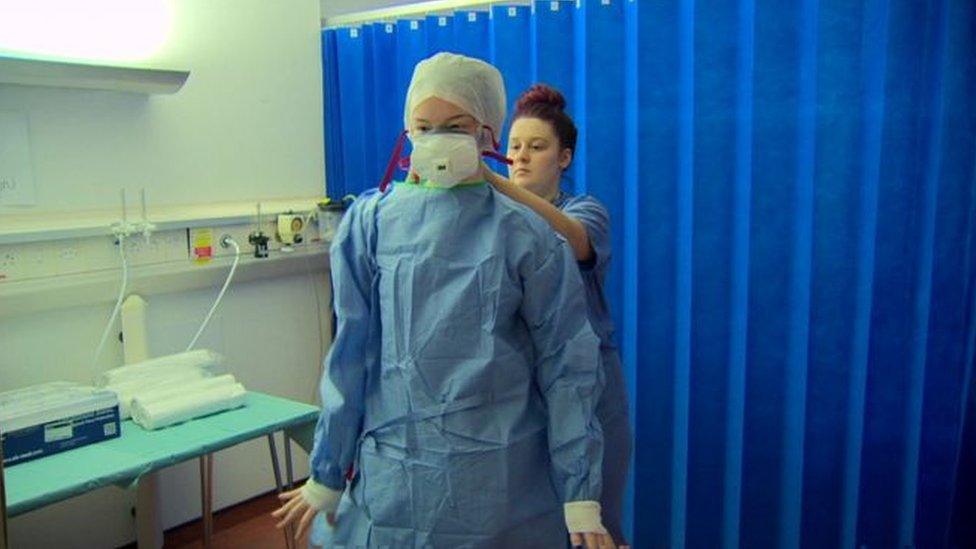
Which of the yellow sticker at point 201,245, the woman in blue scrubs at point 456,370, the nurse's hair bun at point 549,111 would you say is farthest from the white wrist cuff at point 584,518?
the yellow sticker at point 201,245

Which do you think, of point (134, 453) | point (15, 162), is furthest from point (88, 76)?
point (134, 453)

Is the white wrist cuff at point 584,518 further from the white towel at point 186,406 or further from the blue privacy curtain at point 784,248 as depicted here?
the white towel at point 186,406

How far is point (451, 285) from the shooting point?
4.11 ft

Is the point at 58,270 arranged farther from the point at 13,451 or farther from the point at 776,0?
the point at 776,0

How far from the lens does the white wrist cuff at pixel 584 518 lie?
1218mm

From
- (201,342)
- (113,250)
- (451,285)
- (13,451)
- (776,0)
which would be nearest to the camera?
(451,285)

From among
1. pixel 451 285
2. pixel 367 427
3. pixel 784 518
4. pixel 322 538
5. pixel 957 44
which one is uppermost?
pixel 957 44

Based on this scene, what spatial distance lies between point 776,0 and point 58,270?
2.10m

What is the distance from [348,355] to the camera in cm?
132

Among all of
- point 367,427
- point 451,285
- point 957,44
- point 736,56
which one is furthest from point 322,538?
point 957,44

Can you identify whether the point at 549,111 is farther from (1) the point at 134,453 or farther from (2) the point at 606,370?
(1) the point at 134,453

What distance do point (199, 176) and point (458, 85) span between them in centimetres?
169

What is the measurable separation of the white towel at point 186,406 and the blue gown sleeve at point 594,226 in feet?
3.64

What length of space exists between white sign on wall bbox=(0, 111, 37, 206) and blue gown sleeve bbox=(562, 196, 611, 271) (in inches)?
61.7
